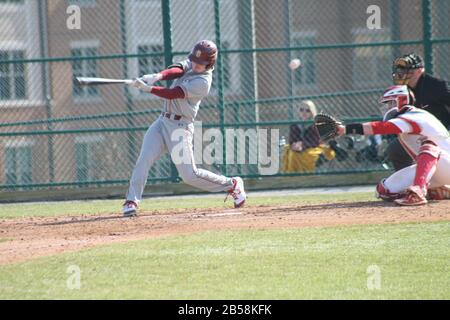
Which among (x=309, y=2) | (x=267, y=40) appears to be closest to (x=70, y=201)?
(x=267, y=40)

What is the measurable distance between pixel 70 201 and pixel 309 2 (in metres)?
14.7

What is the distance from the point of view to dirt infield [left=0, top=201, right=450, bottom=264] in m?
8.53

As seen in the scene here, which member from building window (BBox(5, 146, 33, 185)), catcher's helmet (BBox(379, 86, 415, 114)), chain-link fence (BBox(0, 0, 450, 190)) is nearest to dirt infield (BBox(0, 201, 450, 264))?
catcher's helmet (BBox(379, 86, 415, 114))

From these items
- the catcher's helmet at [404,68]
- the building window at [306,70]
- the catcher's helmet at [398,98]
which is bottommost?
the catcher's helmet at [398,98]

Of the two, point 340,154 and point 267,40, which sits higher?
point 267,40

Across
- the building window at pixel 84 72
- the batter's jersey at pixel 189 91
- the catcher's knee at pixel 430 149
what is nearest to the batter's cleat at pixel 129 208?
the batter's jersey at pixel 189 91

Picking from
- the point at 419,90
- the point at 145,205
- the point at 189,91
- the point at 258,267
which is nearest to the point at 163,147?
the point at 189,91

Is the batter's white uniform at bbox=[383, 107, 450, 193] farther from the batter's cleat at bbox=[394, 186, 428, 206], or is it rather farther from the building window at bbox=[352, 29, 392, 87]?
the building window at bbox=[352, 29, 392, 87]

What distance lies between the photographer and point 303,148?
14.7 meters

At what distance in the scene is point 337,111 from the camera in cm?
2047

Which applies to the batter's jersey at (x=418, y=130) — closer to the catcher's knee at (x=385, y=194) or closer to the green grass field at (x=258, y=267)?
the catcher's knee at (x=385, y=194)

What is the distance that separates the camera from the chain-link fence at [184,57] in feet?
53.2

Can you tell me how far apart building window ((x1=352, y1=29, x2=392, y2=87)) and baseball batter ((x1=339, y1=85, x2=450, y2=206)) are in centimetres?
1278
